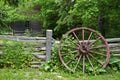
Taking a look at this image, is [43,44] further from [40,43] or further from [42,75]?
[42,75]

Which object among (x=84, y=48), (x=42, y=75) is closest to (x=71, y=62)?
(x=84, y=48)

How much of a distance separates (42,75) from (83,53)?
1.58 m

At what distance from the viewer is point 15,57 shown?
329 inches

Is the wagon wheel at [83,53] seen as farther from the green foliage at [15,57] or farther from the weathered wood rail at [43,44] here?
the green foliage at [15,57]

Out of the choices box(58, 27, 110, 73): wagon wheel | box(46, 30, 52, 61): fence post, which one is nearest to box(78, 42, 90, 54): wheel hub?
box(58, 27, 110, 73): wagon wheel

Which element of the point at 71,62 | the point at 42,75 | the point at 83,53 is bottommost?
the point at 42,75

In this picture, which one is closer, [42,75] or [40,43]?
[42,75]

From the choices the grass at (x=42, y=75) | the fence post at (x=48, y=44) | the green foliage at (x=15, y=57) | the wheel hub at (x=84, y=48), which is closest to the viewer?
the grass at (x=42, y=75)

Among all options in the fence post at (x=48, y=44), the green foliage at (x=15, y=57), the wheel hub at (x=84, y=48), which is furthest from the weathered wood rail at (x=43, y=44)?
the wheel hub at (x=84, y=48)

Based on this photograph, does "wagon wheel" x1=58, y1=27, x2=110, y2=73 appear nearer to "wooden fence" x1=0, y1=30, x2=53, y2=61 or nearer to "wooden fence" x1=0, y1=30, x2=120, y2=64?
"wooden fence" x1=0, y1=30, x2=120, y2=64

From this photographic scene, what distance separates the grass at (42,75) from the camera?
7.36 meters

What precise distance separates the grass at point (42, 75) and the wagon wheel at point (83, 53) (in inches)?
13.7

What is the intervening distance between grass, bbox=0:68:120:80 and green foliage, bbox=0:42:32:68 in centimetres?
34

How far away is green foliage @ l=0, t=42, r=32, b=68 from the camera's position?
8.32m
